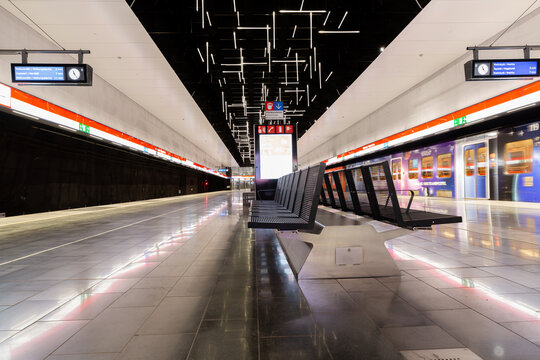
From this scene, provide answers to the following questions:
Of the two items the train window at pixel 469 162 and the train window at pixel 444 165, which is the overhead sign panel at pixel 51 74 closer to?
the train window at pixel 469 162

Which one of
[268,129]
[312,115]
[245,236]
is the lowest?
[245,236]

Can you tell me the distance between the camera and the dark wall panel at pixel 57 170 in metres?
8.20

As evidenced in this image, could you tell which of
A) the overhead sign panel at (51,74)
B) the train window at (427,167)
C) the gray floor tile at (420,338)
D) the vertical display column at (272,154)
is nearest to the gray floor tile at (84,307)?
the gray floor tile at (420,338)

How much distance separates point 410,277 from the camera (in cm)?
268

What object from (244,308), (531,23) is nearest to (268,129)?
(244,308)

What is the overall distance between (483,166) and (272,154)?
1019cm

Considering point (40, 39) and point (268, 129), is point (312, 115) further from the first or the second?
point (40, 39)

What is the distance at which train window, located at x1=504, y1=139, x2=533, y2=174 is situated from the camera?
10180mm

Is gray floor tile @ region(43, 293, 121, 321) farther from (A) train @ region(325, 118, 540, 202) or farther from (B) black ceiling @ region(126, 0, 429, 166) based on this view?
(A) train @ region(325, 118, 540, 202)

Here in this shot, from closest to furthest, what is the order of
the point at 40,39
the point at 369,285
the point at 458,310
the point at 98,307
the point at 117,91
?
the point at 458,310 < the point at 98,307 < the point at 369,285 < the point at 40,39 < the point at 117,91

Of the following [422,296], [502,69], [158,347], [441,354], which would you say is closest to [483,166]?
[502,69]

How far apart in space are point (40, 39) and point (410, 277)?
425 inches

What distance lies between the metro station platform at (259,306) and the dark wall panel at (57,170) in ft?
19.3

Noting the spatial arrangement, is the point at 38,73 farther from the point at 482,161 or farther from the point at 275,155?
the point at 482,161
